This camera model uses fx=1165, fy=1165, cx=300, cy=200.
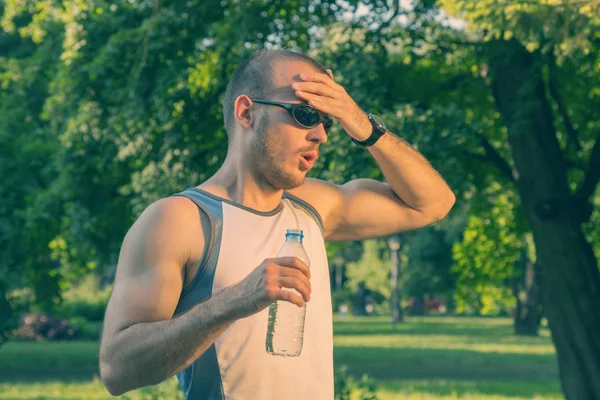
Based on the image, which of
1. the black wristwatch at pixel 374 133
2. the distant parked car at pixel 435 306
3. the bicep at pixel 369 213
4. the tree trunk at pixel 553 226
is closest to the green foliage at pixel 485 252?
the tree trunk at pixel 553 226

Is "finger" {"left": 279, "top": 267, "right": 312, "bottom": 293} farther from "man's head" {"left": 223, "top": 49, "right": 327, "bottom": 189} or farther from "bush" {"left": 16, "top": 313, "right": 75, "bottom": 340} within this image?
"bush" {"left": 16, "top": 313, "right": 75, "bottom": 340}

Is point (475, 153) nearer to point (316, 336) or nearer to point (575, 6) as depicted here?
point (575, 6)

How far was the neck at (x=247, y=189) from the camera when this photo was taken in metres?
3.85

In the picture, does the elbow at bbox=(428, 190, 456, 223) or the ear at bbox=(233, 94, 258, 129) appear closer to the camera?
the ear at bbox=(233, 94, 258, 129)

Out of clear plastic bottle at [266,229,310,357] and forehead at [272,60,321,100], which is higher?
forehead at [272,60,321,100]

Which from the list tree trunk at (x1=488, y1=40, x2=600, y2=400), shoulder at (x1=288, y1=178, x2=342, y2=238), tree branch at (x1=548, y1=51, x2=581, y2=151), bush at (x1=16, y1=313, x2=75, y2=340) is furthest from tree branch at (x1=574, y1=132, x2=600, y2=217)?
bush at (x1=16, y1=313, x2=75, y2=340)

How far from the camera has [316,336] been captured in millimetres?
3768

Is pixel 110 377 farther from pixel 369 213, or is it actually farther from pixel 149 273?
pixel 369 213

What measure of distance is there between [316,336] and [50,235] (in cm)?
1917

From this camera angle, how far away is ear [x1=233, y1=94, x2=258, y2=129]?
3811 mm

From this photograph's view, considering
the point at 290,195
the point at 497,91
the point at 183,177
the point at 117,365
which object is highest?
the point at 497,91

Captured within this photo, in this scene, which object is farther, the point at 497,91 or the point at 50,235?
the point at 50,235

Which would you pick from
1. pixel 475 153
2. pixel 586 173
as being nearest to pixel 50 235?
pixel 475 153

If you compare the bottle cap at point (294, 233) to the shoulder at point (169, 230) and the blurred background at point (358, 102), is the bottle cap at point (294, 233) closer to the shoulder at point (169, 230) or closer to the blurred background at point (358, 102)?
the shoulder at point (169, 230)
